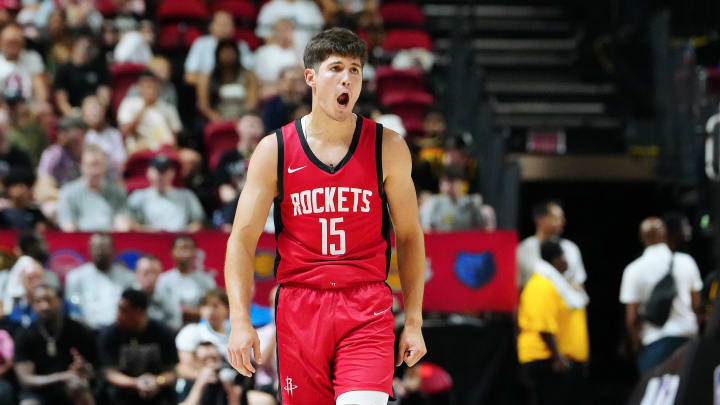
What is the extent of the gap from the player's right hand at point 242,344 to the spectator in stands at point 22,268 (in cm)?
466

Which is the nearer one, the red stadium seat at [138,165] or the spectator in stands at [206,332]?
the spectator in stands at [206,332]

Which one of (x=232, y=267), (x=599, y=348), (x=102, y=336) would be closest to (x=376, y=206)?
(x=232, y=267)

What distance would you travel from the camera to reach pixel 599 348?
13.1 meters

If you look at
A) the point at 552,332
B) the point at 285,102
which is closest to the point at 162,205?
the point at 285,102

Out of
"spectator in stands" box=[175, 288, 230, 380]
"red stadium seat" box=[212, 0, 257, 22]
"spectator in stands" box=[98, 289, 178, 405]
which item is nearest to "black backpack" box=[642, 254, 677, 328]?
"spectator in stands" box=[175, 288, 230, 380]

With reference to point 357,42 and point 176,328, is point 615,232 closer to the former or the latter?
point 176,328

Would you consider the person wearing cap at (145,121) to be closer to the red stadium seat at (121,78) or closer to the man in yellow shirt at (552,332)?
the red stadium seat at (121,78)

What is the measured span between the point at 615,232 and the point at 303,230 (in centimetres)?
928

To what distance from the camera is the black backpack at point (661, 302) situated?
352 inches

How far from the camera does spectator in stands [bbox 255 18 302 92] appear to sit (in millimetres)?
12727

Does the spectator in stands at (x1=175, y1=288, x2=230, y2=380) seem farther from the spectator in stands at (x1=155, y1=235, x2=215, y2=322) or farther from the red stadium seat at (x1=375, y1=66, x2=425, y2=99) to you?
the red stadium seat at (x1=375, y1=66, x2=425, y2=99)

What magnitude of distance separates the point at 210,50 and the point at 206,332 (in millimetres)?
4983

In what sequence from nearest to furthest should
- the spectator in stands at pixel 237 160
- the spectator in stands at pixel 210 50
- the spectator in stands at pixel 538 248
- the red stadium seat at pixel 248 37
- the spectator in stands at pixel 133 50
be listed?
the spectator in stands at pixel 538 248 → the spectator in stands at pixel 237 160 → the spectator in stands at pixel 133 50 → the spectator in stands at pixel 210 50 → the red stadium seat at pixel 248 37

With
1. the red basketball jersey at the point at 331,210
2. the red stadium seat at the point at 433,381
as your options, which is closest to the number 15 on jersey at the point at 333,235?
the red basketball jersey at the point at 331,210
